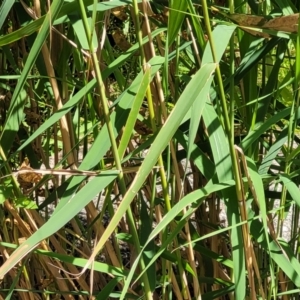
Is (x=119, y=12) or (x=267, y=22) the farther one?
(x=119, y=12)

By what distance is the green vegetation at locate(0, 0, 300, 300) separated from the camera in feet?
2.44

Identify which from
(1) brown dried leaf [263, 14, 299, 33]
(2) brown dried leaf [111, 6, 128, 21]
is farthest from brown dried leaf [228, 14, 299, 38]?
(2) brown dried leaf [111, 6, 128, 21]

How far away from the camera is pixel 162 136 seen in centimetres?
67

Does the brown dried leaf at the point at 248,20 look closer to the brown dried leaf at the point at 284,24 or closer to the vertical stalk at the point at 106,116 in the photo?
the brown dried leaf at the point at 284,24

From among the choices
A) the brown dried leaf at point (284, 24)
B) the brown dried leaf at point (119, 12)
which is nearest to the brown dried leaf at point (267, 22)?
the brown dried leaf at point (284, 24)

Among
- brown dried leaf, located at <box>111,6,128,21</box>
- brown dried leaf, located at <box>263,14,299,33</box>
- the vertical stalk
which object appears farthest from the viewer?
brown dried leaf, located at <box>111,6,128,21</box>

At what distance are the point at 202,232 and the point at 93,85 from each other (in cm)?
52

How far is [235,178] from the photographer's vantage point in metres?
0.82

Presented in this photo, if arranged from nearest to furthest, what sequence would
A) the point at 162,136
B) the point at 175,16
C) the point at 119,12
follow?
the point at 162,136 → the point at 175,16 → the point at 119,12

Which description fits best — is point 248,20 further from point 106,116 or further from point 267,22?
point 106,116

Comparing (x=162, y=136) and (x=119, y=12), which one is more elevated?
(x=119, y=12)

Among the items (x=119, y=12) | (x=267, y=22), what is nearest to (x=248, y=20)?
(x=267, y=22)

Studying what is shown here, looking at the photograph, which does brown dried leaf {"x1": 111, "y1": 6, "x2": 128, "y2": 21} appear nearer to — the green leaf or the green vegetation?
the green vegetation

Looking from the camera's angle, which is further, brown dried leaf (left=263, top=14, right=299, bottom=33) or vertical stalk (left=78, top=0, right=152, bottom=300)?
brown dried leaf (left=263, top=14, right=299, bottom=33)
